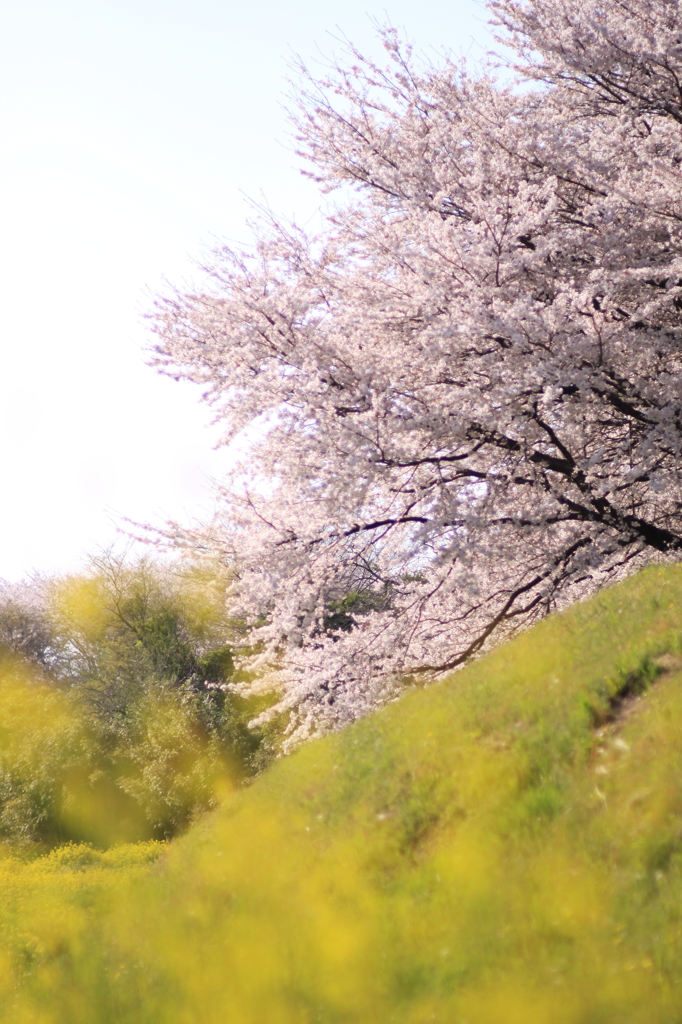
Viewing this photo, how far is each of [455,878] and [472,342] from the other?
4990 millimetres

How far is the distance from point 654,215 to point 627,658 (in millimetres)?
4682

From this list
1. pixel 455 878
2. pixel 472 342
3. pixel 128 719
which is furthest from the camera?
pixel 128 719

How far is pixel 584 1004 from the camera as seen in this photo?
3.71 m

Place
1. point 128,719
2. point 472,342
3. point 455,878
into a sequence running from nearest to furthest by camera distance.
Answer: point 455,878 → point 472,342 → point 128,719

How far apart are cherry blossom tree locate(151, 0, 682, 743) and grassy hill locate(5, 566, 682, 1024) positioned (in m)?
1.80

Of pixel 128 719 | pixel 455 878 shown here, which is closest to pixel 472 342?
pixel 455 878

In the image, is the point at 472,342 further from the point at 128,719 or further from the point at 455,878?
the point at 128,719

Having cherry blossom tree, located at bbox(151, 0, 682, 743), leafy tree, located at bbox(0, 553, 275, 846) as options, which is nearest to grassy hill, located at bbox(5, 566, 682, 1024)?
cherry blossom tree, located at bbox(151, 0, 682, 743)

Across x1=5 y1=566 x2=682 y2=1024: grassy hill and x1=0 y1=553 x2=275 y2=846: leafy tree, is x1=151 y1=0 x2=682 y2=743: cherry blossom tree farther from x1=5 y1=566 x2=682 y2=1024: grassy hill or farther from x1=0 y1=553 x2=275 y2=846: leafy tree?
x1=0 y1=553 x2=275 y2=846: leafy tree

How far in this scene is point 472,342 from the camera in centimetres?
779

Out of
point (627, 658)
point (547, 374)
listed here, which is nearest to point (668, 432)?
point (547, 374)

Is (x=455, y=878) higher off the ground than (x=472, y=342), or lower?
lower

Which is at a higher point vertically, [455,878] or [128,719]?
[128,719]

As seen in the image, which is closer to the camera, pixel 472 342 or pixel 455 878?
pixel 455 878
